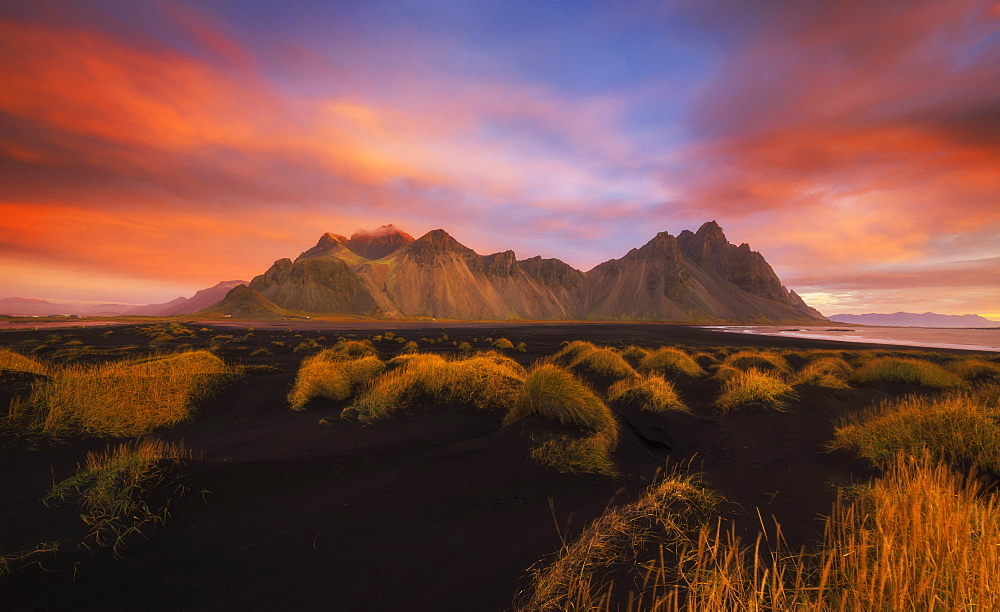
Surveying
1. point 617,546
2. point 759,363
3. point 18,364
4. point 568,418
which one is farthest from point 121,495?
point 759,363

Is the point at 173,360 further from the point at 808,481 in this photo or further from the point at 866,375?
the point at 866,375

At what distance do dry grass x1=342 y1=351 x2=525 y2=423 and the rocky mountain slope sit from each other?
5473 inches

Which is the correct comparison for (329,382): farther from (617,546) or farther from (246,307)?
(246,307)

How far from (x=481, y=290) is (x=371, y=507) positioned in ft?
546

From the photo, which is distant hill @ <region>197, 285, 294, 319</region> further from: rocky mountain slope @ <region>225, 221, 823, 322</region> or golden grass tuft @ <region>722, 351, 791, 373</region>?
golden grass tuft @ <region>722, 351, 791, 373</region>

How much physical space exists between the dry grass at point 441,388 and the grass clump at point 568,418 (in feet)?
4.98

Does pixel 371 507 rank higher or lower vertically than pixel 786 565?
lower

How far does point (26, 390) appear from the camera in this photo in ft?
29.3

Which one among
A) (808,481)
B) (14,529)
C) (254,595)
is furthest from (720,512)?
(14,529)

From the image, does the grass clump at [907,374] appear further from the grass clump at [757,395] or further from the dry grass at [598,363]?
the dry grass at [598,363]

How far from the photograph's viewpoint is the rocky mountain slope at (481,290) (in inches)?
5807

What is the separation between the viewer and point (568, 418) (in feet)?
26.6

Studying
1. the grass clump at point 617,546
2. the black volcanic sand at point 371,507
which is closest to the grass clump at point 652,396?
the black volcanic sand at point 371,507

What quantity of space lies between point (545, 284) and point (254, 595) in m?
196
